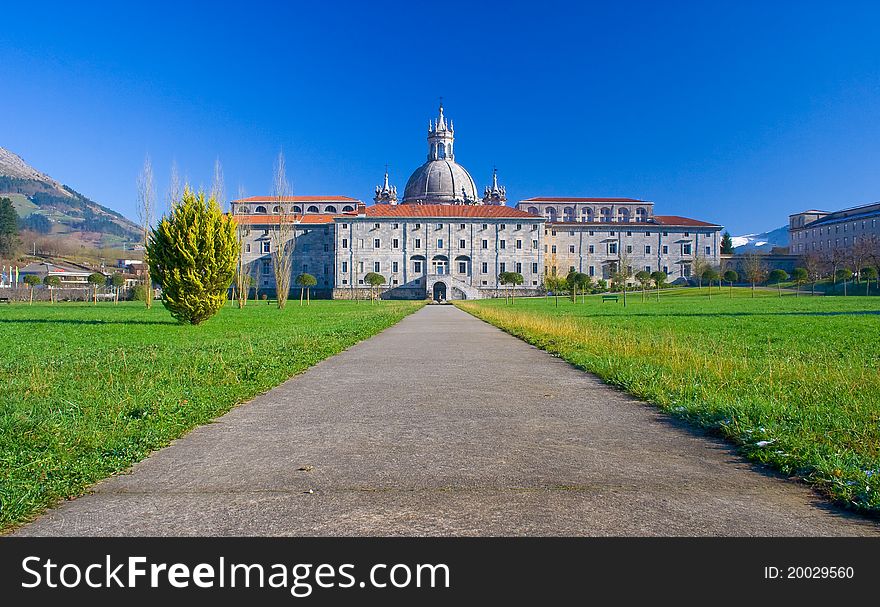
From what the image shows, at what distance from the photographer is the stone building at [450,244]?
92000 millimetres

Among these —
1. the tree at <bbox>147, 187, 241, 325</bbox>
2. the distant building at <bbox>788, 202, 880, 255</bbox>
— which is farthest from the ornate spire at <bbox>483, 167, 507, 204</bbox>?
the tree at <bbox>147, 187, 241, 325</bbox>

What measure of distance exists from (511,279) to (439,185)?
3018cm

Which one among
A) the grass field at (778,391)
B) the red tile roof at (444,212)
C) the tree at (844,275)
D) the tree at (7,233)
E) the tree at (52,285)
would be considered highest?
the red tile roof at (444,212)

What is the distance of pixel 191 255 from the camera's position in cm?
2281

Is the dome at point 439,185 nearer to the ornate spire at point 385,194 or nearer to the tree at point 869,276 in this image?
the ornate spire at point 385,194

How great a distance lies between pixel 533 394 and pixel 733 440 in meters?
3.25

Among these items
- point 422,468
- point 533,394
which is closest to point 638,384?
point 533,394

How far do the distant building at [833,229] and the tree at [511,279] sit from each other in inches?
1753

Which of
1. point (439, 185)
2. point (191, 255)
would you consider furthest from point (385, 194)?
point (191, 255)

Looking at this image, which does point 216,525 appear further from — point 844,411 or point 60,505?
point 844,411

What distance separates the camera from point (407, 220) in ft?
302

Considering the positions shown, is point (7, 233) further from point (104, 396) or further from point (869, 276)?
point (869, 276)

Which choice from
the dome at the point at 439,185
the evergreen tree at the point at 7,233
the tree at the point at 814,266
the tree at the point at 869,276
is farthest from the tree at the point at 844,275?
the evergreen tree at the point at 7,233

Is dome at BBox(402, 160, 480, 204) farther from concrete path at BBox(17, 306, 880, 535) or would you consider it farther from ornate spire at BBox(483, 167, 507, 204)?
concrete path at BBox(17, 306, 880, 535)
